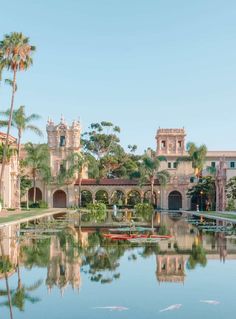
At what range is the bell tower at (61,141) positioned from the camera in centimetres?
7856

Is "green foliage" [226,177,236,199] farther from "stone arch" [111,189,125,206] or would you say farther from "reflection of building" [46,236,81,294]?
"reflection of building" [46,236,81,294]

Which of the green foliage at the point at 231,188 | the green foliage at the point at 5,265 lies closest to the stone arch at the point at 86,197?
the green foliage at the point at 231,188

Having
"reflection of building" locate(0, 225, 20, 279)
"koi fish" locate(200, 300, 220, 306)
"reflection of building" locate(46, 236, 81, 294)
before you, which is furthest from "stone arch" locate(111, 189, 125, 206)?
"koi fish" locate(200, 300, 220, 306)

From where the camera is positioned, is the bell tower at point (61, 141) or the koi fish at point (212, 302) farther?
the bell tower at point (61, 141)

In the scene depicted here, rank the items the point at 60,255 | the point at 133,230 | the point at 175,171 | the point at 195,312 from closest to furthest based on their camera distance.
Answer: the point at 195,312 < the point at 60,255 < the point at 133,230 < the point at 175,171

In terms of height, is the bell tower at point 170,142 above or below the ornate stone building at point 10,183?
above

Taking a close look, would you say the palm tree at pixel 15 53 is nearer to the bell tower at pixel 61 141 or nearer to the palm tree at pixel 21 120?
the palm tree at pixel 21 120

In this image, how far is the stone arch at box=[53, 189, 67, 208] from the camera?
260 ft

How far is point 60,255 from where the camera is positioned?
1789cm

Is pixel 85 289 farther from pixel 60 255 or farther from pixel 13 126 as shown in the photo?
pixel 13 126

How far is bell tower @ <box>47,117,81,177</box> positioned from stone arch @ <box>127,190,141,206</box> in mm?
12199

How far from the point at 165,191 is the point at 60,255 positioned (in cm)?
5850

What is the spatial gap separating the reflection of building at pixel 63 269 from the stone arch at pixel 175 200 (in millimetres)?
59259

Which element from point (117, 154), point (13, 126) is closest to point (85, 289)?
point (13, 126)
